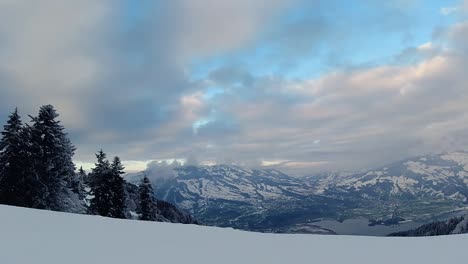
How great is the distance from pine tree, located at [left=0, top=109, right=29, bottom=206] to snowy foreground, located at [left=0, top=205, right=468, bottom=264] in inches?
986

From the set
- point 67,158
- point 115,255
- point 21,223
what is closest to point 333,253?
point 115,255

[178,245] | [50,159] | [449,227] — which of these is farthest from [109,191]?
[449,227]

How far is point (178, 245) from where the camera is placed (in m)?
7.69

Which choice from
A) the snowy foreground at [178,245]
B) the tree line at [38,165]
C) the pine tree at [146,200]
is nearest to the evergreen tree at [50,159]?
the tree line at [38,165]

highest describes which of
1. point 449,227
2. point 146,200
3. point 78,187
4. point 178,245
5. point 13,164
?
point 13,164

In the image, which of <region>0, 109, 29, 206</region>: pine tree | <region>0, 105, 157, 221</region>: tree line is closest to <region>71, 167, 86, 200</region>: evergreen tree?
<region>0, 105, 157, 221</region>: tree line

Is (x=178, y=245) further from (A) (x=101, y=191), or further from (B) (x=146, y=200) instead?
(B) (x=146, y=200)

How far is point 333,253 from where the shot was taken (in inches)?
288

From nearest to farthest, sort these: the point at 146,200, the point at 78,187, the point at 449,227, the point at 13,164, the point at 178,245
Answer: the point at 178,245, the point at 13,164, the point at 78,187, the point at 146,200, the point at 449,227

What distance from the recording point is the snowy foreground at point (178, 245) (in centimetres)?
650

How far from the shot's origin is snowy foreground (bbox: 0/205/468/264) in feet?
21.3

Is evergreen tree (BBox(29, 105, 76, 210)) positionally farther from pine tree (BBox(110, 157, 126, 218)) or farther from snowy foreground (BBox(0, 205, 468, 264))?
snowy foreground (BBox(0, 205, 468, 264))

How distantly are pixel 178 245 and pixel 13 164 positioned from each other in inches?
1208

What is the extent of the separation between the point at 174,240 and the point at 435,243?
5.78m
